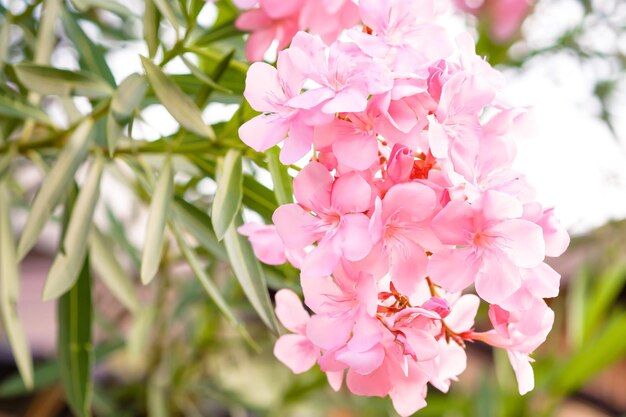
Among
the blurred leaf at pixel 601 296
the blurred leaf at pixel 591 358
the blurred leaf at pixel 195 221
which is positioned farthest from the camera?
the blurred leaf at pixel 601 296

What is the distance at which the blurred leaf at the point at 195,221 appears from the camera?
73cm

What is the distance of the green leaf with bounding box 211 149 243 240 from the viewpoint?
1.67ft

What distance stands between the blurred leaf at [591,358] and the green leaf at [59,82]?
4.21 ft

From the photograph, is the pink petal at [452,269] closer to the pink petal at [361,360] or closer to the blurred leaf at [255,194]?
the pink petal at [361,360]

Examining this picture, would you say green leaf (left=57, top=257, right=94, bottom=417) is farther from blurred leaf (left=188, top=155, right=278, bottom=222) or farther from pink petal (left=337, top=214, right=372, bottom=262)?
pink petal (left=337, top=214, right=372, bottom=262)

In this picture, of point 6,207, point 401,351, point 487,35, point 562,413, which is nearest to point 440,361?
point 401,351

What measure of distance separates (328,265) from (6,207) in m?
0.55

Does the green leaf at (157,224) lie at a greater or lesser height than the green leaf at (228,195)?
lesser

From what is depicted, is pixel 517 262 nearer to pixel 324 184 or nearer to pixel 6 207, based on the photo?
pixel 324 184

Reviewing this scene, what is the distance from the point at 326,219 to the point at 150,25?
0.31 meters

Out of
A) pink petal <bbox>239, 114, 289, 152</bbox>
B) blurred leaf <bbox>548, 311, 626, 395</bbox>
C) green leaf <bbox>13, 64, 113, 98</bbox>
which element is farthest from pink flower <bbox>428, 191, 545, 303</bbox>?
blurred leaf <bbox>548, 311, 626, 395</bbox>

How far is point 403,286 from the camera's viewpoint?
0.44 m

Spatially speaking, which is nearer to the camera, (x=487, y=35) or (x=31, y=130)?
(x=31, y=130)

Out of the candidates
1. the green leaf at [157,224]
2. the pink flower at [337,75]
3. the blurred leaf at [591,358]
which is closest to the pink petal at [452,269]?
the pink flower at [337,75]
